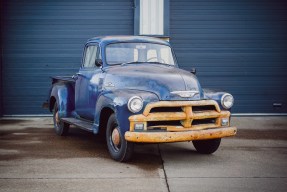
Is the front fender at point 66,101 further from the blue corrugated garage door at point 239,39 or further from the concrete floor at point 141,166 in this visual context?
the blue corrugated garage door at point 239,39

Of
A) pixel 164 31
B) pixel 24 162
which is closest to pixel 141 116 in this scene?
pixel 24 162

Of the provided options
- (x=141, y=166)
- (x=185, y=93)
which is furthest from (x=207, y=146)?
(x=141, y=166)

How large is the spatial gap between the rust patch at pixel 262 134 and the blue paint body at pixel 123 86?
83.5 inches

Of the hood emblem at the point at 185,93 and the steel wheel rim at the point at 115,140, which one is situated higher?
the hood emblem at the point at 185,93

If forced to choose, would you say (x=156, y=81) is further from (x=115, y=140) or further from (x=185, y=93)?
(x=115, y=140)

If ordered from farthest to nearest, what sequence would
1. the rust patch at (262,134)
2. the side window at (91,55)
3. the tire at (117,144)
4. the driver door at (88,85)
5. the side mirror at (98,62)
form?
the rust patch at (262,134)
the side window at (91,55)
the driver door at (88,85)
the side mirror at (98,62)
the tire at (117,144)

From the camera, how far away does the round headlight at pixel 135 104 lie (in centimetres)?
586

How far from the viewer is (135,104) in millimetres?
5887

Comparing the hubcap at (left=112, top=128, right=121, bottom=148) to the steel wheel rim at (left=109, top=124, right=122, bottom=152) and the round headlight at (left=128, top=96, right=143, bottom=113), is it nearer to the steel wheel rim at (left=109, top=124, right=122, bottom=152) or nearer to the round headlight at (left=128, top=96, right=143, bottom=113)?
the steel wheel rim at (left=109, top=124, right=122, bottom=152)

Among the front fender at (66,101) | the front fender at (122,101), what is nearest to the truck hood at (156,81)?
the front fender at (122,101)

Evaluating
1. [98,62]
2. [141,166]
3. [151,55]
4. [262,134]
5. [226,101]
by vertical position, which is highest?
[151,55]

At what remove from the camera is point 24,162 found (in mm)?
6242

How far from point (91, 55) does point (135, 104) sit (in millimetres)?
2183

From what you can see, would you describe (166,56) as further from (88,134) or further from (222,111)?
(88,134)
